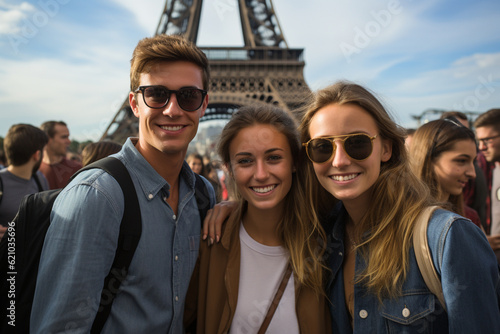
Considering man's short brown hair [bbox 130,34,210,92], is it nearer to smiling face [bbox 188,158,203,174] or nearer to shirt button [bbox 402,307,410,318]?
shirt button [bbox 402,307,410,318]

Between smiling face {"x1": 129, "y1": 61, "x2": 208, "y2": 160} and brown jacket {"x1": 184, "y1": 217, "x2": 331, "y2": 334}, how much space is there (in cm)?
73

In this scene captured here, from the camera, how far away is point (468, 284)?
5.54ft

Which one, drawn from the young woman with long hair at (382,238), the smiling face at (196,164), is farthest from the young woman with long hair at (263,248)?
the smiling face at (196,164)

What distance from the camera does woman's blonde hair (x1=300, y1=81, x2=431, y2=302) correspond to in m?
1.97

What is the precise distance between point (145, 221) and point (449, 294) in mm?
1690

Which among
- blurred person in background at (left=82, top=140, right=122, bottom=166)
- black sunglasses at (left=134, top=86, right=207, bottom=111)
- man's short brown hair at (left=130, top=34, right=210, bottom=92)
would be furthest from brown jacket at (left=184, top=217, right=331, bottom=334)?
blurred person in background at (left=82, top=140, right=122, bottom=166)

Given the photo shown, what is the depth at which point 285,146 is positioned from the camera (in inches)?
102

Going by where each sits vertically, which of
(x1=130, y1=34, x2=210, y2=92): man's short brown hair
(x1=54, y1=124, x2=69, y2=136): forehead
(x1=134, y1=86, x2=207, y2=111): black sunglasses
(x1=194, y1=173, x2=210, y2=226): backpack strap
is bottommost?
(x1=194, y1=173, x2=210, y2=226): backpack strap

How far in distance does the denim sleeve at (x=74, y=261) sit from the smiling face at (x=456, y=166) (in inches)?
106

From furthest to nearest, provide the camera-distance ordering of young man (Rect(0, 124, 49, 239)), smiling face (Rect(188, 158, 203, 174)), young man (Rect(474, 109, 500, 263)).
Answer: smiling face (Rect(188, 158, 203, 174)) → young man (Rect(0, 124, 49, 239)) → young man (Rect(474, 109, 500, 263))

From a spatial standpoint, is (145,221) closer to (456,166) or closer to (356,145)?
(356,145)

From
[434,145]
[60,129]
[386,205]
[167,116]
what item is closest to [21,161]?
[60,129]

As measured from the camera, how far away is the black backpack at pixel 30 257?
1955 millimetres

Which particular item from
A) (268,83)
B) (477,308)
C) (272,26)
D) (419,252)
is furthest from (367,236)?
(272,26)
